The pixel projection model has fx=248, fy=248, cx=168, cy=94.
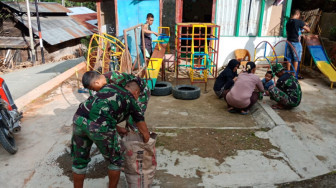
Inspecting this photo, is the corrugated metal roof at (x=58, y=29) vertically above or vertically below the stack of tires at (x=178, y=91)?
above

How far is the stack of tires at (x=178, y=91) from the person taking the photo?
5.98m

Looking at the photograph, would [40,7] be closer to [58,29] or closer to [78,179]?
[58,29]

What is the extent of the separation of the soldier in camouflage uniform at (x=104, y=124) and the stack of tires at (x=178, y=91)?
11.3 ft

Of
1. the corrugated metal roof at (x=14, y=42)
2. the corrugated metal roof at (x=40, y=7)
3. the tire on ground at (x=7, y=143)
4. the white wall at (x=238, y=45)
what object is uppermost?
the corrugated metal roof at (x=40, y=7)

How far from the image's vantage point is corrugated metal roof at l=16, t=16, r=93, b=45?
54.8ft

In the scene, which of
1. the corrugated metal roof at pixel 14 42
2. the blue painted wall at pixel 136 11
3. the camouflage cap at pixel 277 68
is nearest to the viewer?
the camouflage cap at pixel 277 68

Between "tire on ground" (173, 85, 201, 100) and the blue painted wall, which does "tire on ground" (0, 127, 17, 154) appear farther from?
the blue painted wall

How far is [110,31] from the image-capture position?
9.80 m

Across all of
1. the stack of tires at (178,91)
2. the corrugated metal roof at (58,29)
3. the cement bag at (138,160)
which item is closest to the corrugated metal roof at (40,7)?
the corrugated metal roof at (58,29)

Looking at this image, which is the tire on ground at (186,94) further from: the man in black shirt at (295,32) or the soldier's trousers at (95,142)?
the soldier's trousers at (95,142)

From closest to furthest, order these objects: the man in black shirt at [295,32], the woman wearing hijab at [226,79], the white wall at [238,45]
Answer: the woman wearing hijab at [226,79] → the man in black shirt at [295,32] → the white wall at [238,45]

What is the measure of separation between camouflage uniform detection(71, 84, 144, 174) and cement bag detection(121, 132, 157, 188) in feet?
0.49

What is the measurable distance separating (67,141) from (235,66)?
3925 millimetres

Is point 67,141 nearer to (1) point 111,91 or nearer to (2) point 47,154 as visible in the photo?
(2) point 47,154
